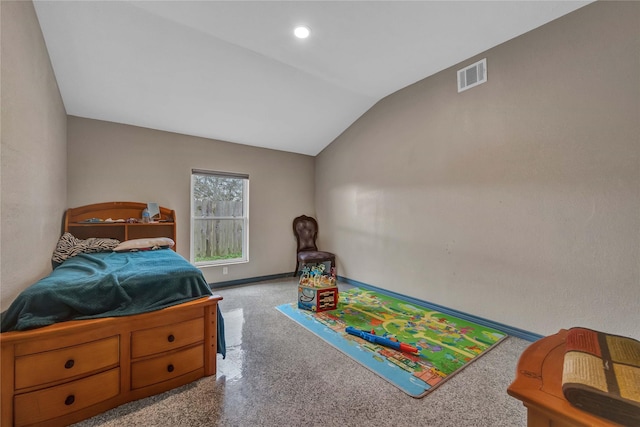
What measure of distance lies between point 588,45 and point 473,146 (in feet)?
3.65

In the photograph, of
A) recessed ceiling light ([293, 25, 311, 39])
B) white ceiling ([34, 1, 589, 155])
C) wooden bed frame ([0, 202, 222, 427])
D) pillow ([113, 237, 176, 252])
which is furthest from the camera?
pillow ([113, 237, 176, 252])

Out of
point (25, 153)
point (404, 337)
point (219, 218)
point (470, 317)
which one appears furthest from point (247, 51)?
point (470, 317)

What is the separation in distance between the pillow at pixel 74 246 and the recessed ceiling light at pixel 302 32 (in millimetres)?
2972

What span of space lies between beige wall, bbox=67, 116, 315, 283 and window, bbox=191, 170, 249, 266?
11 cm

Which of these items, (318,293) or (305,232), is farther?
(305,232)

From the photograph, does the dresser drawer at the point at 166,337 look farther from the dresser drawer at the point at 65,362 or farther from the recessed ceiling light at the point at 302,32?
the recessed ceiling light at the point at 302,32

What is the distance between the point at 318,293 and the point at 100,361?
2055 millimetres

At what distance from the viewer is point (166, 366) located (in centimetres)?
178

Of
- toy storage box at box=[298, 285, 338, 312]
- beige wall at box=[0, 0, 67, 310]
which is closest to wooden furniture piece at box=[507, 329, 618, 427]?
beige wall at box=[0, 0, 67, 310]

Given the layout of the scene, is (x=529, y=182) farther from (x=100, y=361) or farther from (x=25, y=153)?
(x=25, y=153)

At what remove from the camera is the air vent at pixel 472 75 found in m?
2.80

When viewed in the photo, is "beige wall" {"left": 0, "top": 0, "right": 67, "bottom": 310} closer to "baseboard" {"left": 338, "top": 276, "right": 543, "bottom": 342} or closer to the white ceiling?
the white ceiling

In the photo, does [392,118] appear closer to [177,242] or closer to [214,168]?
[214,168]

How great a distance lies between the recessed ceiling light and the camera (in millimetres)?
2381
